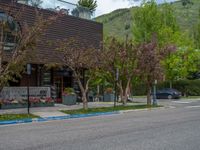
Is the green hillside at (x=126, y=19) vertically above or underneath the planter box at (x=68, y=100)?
above

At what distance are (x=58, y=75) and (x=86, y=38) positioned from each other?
13.7 feet

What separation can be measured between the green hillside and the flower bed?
69.0 metres

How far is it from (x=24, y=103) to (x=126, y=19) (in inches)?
3960

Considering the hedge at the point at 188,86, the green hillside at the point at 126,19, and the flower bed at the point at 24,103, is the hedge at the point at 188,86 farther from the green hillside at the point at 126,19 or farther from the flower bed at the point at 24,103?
the green hillside at the point at 126,19

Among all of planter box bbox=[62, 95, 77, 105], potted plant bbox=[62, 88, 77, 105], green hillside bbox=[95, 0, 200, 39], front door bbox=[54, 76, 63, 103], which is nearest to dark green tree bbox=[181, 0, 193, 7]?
green hillside bbox=[95, 0, 200, 39]

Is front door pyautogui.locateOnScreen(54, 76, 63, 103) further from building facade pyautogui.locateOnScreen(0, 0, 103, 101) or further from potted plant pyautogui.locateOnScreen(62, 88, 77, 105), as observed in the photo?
potted plant pyautogui.locateOnScreen(62, 88, 77, 105)

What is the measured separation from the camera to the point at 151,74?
33.9 meters

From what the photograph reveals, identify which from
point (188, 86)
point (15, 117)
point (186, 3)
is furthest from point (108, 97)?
point (186, 3)

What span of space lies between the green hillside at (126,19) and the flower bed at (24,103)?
69.0 meters

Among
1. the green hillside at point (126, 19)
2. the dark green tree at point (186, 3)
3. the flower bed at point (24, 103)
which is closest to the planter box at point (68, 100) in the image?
the flower bed at point (24, 103)

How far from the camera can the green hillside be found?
108 m

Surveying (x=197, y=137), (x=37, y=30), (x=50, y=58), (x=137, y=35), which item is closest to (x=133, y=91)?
(x=137, y=35)

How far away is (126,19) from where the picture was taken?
128125 mm

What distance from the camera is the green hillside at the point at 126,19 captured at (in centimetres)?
10789
